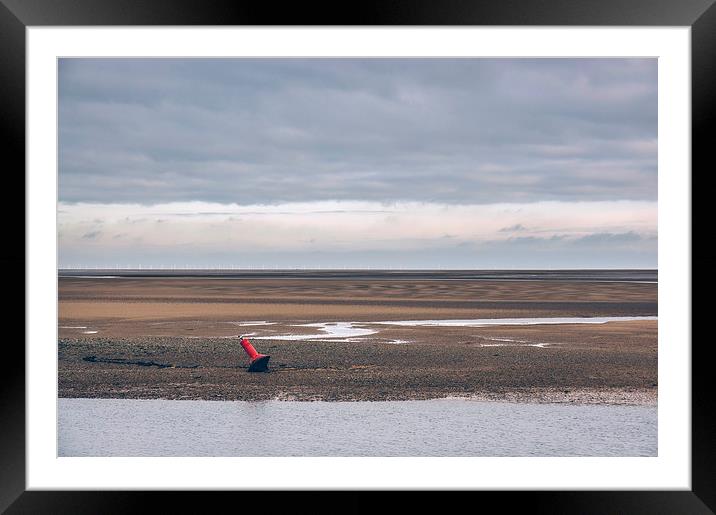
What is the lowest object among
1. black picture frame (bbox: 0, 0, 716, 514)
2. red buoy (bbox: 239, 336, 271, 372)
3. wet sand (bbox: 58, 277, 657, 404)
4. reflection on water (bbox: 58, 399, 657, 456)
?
reflection on water (bbox: 58, 399, 657, 456)

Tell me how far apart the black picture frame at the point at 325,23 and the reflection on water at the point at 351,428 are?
1.76 m

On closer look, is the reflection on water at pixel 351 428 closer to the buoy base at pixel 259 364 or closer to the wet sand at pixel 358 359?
the wet sand at pixel 358 359

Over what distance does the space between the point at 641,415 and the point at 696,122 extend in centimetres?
346

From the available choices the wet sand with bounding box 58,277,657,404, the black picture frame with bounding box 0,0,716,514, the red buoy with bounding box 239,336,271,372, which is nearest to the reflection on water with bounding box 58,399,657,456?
the wet sand with bounding box 58,277,657,404

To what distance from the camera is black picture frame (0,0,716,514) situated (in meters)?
2.42

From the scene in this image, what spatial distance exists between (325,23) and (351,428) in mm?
3139

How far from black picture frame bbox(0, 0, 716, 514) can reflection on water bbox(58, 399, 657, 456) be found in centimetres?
176

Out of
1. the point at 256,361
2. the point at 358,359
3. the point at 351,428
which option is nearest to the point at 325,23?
the point at 351,428

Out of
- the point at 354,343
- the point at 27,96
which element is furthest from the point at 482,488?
the point at 354,343

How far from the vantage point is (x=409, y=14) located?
95.7 inches

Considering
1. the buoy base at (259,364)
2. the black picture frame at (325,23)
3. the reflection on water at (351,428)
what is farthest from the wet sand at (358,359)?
the black picture frame at (325,23)

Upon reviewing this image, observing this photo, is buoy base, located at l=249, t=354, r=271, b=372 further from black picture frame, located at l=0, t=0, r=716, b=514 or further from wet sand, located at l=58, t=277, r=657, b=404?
black picture frame, located at l=0, t=0, r=716, b=514

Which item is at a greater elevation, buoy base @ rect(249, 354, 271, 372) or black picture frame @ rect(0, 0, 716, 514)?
black picture frame @ rect(0, 0, 716, 514)

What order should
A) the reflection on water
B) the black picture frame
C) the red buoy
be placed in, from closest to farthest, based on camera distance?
the black picture frame
the reflection on water
the red buoy
